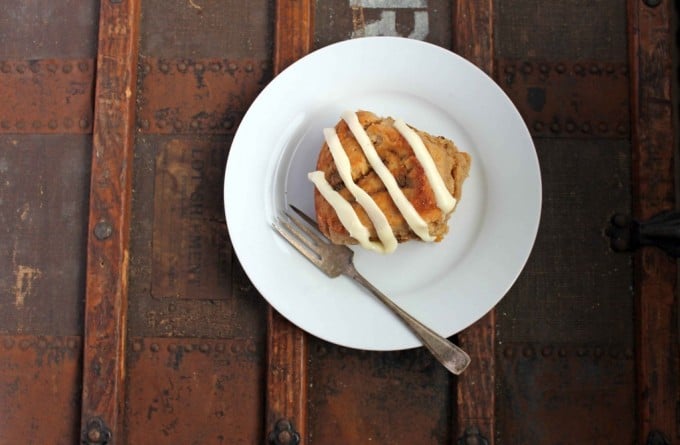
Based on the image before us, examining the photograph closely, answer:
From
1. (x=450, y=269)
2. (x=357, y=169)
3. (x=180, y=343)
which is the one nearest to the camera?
(x=357, y=169)

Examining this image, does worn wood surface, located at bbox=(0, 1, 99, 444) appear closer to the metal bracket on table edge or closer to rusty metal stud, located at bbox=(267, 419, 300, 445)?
rusty metal stud, located at bbox=(267, 419, 300, 445)

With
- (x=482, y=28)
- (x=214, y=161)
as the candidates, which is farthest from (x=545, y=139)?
(x=214, y=161)

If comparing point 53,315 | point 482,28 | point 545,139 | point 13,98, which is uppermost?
point 482,28

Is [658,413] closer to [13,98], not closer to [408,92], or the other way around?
[408,92]

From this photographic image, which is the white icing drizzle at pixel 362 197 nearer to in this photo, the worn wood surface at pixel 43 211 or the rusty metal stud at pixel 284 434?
the rusty metal stud at pixel 284 434

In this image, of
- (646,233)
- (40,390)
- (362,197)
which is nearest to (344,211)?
(362,197)

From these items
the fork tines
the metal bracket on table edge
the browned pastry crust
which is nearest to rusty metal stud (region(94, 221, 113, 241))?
the fork tines

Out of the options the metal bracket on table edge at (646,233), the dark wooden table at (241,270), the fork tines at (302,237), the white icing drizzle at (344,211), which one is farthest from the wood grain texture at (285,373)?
the metal bracket on table edge at (646,233)
